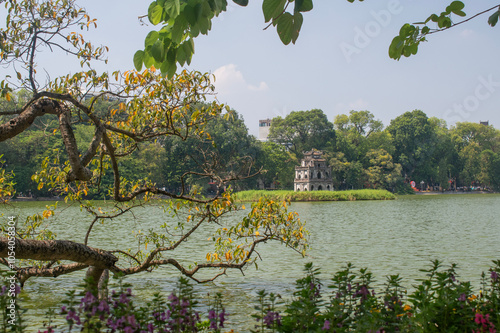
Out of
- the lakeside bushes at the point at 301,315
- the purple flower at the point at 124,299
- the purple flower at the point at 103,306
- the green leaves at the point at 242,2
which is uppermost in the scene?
the green leaves at the point at 242,2

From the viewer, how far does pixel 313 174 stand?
199 feet

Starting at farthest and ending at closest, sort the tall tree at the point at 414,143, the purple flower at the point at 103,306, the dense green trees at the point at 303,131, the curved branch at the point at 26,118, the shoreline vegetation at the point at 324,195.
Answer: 1. the tall tree at the point at 414,143
2. the dense green trees at the point at 303,131
3. the shoreline vegetation at the point at 324,195
4. the curved branch at the point at 26,118
5. the purple flower at the point at 103,306

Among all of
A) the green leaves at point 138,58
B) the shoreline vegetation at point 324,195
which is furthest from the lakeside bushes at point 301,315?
the shoreline vegetation at point 324,195

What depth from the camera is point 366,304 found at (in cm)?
340

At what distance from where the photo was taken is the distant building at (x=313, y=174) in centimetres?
6012

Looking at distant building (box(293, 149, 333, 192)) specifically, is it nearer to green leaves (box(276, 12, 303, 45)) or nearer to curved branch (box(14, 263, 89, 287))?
curved branch (box(14, 263, 89, 287))

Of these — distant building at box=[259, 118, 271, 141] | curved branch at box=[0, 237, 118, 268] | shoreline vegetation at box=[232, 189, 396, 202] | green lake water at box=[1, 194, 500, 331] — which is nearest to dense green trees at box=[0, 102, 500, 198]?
shoreline vegetation at box=[232, 189, 396, 202]

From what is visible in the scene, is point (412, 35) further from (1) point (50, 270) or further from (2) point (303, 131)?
(2) point (303, 131)

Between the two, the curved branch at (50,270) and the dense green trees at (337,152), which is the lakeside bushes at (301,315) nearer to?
the curved branch at (50,270)

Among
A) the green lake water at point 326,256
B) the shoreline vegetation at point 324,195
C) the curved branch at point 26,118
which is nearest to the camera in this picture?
the curved branch at point 26,118

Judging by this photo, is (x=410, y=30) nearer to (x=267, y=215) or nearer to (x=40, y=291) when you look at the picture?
(x=267, y=215)

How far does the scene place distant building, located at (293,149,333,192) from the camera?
60125 mm

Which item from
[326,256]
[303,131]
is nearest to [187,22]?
[326,256]

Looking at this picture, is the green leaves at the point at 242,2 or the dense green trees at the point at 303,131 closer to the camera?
the green leaves at the point at 242,2
